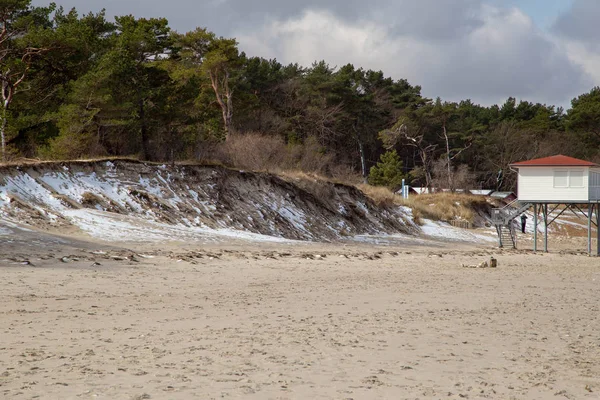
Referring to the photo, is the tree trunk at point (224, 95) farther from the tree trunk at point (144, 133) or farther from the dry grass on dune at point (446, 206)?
the tree trunk at point (144, 133)

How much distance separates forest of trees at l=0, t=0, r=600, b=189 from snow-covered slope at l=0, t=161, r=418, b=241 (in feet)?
9.97

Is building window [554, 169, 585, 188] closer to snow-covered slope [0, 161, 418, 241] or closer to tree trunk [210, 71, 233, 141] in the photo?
snow-covered slope [0, 161, 418, 241]

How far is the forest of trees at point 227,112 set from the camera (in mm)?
33812

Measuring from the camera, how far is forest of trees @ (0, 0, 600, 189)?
33812 mm

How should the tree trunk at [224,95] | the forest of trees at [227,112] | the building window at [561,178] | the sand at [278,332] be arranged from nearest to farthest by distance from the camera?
the sand at [278,332] → the forest of trees at [227,112] → the building window at [561,178] → the tree trunk at [224,95]

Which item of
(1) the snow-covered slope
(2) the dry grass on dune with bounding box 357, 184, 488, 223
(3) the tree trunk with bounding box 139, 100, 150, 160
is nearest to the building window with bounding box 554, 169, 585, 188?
(1) the snow-covered slope

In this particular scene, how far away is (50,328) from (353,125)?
65235 mm

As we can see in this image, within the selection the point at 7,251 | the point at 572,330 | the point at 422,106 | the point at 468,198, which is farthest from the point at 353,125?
the point at 572,330

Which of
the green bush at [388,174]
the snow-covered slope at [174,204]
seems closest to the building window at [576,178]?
the snow-covered slope at [174,204]

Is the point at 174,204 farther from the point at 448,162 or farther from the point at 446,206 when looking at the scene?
the point at 448,162

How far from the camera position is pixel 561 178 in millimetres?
36969

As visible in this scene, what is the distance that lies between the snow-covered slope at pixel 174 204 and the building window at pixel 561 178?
964 centimetres

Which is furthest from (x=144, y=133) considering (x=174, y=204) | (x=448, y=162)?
(x=448, y=162)

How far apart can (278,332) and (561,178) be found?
29703mm
